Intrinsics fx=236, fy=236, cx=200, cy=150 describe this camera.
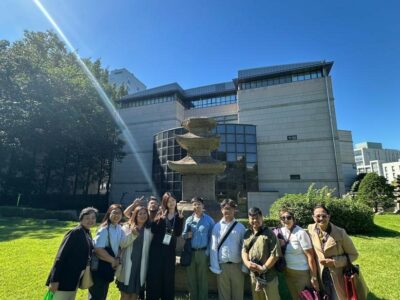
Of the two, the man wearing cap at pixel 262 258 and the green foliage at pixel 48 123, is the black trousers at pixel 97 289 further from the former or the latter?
the green foliage at pixel 48 123

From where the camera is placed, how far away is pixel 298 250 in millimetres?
3900

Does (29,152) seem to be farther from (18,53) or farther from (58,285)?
(58,285)

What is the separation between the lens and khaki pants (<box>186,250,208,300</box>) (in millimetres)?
4473

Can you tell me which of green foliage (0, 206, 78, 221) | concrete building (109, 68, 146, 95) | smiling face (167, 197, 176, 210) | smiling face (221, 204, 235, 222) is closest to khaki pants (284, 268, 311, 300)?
smiling face (221, 204, 235, 222)

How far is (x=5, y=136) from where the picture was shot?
23.2 meters

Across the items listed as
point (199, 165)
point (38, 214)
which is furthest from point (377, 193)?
point (38, 214)

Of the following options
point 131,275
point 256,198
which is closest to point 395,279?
point 131,275

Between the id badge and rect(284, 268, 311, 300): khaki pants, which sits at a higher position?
the id badge

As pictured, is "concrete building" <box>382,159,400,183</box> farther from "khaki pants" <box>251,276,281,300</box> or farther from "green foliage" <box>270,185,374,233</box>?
"khaki pants" <box>251,276,281,300</box>

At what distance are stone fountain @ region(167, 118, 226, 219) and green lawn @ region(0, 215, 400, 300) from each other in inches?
128

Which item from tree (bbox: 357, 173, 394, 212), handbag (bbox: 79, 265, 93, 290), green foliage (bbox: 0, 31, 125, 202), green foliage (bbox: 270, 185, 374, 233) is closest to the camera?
handbag (bbox: 79, 265, 93, 290)

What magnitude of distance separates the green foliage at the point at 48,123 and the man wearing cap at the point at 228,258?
24.8 m

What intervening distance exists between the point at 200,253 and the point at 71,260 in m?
2.18

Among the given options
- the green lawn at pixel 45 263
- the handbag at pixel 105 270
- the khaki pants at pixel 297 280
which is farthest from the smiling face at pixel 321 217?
the handbag at pixel 105 270
